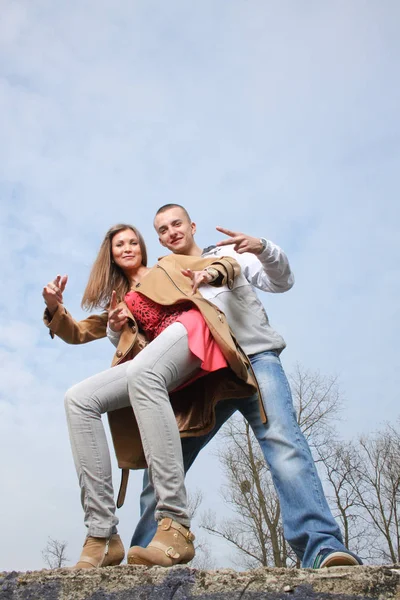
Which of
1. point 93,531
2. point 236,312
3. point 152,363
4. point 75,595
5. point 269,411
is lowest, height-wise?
point 75,595

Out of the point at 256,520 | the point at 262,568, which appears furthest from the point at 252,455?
the point at 262,568

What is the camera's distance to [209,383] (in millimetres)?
3254

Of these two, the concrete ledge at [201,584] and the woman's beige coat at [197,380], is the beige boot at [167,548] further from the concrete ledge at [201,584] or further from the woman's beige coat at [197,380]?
the woman's beige coat at [197,380]

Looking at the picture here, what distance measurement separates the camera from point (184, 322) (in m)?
3.06

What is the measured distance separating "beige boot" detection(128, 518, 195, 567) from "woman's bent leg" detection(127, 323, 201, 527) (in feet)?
0.17

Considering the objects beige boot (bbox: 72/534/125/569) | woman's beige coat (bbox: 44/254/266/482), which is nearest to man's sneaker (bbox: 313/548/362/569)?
woman's beige coat (bbox: 44/254/266/482)

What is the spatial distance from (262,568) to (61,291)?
2110 millimetres

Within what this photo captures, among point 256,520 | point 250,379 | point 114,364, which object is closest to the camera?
point 250,379

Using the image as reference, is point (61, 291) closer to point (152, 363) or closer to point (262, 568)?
point (152, 363)

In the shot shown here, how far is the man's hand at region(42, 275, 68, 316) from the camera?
11.5 ft

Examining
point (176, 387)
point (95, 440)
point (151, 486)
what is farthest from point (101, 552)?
point (176, 387)

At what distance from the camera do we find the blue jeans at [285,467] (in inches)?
110

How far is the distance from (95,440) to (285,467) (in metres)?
1.00

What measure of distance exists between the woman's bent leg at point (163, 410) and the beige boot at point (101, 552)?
34 cm
